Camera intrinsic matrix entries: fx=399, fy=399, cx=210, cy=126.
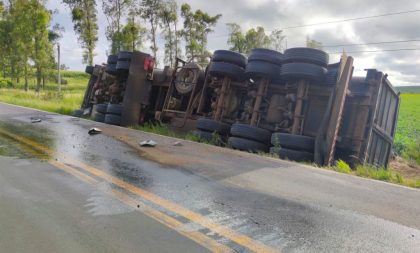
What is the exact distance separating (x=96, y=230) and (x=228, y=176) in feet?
8.10

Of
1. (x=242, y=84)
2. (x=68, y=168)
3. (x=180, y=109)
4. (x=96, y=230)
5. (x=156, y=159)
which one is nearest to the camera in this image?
(x=96, y=230)

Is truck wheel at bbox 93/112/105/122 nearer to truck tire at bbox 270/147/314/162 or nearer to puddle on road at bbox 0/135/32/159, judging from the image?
puddle on road at bbox 0/135/32/159

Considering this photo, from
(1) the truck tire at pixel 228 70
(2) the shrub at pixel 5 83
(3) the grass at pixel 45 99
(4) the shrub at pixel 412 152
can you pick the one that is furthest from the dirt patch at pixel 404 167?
(2) the shrub at pixel 5 83

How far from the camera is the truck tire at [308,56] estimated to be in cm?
823

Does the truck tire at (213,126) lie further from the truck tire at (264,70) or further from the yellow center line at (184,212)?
the yellow center line at (184,212)

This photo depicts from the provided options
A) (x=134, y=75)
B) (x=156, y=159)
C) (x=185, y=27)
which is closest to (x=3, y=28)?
(x=185, y=27)

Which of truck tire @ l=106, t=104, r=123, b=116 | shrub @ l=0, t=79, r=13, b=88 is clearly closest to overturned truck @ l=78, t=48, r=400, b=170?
truck tire @ l=106, t=104, r=123, b=116

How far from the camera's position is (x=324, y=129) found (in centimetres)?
777

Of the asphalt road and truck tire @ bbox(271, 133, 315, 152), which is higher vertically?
truck tire @ bbox(271, 133, 315, 152)

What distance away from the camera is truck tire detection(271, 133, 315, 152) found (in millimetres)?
7789

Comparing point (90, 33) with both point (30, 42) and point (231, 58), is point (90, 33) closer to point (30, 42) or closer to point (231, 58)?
point (30, 42)

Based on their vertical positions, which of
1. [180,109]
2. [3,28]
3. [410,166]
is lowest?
[410,166]

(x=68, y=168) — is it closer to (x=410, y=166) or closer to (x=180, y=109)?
(x=180, y=109)

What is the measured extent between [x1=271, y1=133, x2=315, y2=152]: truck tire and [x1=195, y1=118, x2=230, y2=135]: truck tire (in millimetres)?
2006
